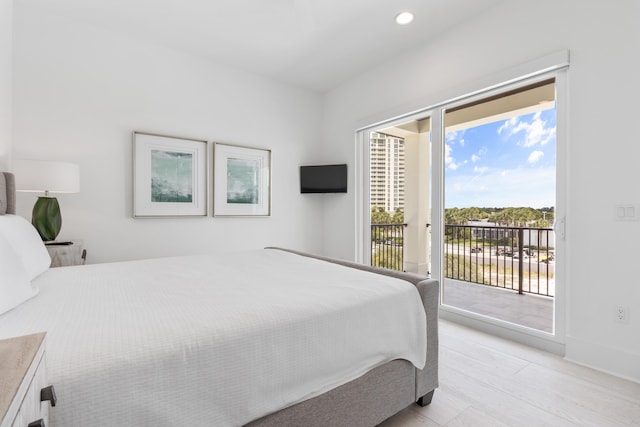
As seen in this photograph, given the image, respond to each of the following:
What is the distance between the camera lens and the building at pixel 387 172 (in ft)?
12.5

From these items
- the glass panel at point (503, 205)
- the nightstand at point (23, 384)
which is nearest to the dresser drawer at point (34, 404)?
the nightstand at point (23, 384)

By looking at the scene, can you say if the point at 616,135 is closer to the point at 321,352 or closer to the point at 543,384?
the point at 543,384

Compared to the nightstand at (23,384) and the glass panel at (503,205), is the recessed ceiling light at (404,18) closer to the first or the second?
the glass panel at (503,205)

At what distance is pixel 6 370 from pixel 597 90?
121 inches

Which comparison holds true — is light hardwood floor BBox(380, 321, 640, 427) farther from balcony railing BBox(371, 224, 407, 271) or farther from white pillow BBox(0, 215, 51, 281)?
white pillow BBox(0, 215, 51, 281)

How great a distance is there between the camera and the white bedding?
2.62ft

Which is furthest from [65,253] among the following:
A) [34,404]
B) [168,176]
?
[34,404]

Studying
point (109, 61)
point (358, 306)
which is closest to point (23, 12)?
point (109, 61)

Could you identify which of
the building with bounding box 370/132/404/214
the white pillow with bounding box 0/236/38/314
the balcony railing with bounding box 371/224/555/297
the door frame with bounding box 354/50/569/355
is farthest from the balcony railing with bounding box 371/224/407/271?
the white pillow with bounding box 0/236/38/314

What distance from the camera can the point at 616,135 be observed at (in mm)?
2016

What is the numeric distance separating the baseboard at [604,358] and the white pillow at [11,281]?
3.14m

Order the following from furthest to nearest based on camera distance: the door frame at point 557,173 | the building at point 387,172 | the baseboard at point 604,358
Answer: the building at point 387,172 < the door frame at point 557,173 < the baseboard at point 604,358

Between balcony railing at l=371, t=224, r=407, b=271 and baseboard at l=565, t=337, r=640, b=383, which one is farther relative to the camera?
balcony railing at l=371, t=224, r=407, b=271

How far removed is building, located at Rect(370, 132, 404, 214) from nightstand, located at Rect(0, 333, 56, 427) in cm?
355
